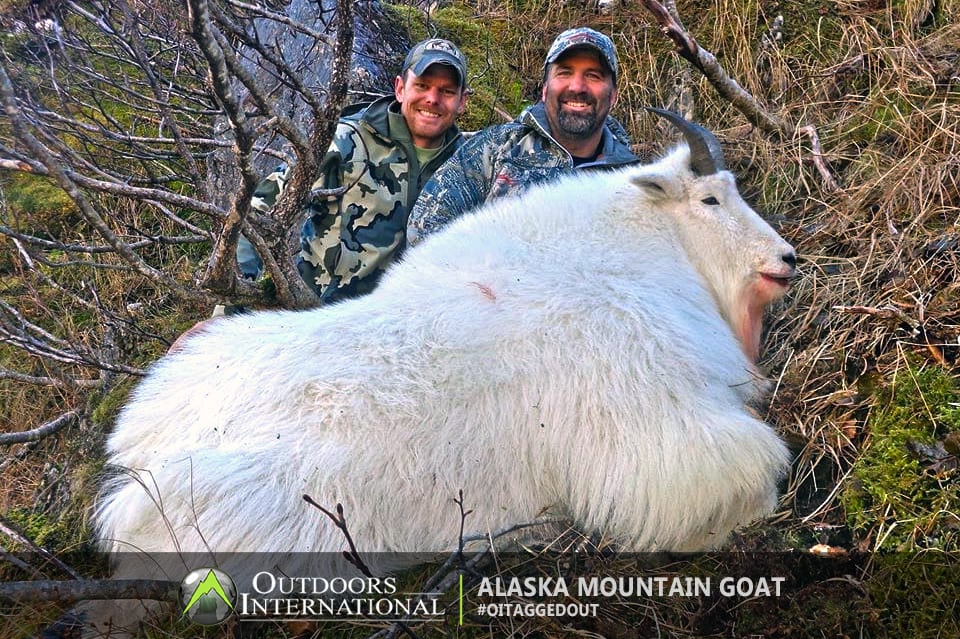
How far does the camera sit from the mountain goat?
2861 mm

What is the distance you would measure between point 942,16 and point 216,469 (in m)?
5.95

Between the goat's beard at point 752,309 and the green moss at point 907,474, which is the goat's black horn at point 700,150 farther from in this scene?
the green moss at point 907,474

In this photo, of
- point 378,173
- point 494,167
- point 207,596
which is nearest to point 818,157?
point 494,167

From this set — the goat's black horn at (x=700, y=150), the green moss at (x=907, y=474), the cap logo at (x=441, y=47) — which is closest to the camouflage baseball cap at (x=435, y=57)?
the cap logo at (x=441, y=47)

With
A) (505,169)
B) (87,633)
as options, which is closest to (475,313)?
(87,633)

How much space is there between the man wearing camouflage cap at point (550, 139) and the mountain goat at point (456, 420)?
6.36 feet

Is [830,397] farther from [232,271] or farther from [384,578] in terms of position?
[232,271]

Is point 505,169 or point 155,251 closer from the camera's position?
point 505,169

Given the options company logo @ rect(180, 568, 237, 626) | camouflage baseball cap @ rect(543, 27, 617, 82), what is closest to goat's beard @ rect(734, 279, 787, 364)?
camouflage baseball cap @ rect(543, 27, 617, 82)

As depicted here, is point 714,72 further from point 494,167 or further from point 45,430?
point 45,430

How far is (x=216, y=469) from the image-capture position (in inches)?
111

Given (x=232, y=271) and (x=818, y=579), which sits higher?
(x=232, y=271)

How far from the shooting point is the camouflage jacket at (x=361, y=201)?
19.4ft

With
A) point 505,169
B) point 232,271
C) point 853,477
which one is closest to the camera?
point 853,477
